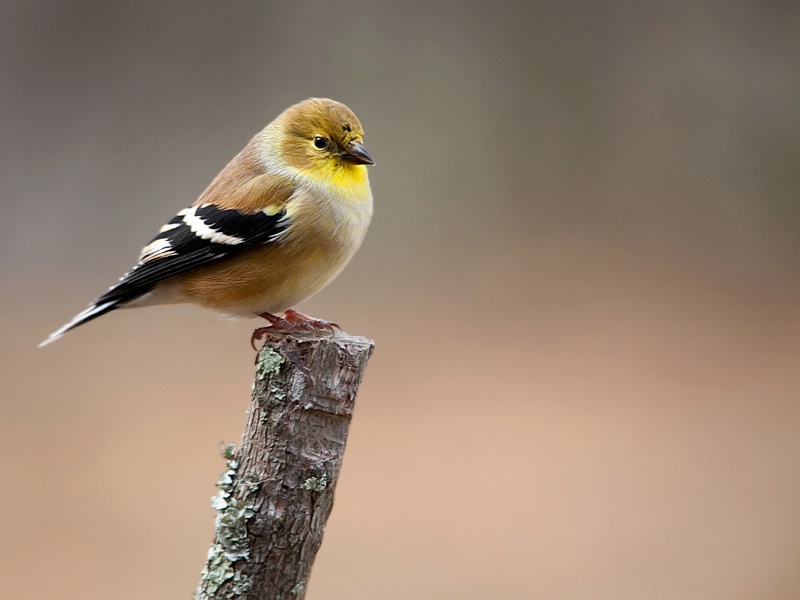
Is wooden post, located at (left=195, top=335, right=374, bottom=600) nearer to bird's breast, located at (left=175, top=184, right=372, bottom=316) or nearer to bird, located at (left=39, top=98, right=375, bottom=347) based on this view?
bird, located at (left=39, top=98, right=375, bottom=347)

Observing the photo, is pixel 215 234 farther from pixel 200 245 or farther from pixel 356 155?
pixel 356 155

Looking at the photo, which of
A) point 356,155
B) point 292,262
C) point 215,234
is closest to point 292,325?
point 292,262

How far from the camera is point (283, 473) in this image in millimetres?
1593

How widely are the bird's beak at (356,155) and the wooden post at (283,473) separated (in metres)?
0.75

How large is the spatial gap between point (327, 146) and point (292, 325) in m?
0.55

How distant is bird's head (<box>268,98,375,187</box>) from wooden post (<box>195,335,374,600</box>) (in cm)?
74

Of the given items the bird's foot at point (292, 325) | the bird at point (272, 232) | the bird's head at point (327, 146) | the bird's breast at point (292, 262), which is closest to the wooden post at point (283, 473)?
the bird's foot at point (292, 325)

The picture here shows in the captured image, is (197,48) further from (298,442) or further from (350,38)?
(298,442)

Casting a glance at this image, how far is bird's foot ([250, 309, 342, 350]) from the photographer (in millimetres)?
1966

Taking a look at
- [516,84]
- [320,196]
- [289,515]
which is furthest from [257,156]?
[516,84]

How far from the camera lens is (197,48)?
5.61 meters

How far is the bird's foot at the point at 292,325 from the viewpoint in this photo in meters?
1.97

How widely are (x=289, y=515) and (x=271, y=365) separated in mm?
309

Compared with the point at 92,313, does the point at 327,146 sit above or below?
above
